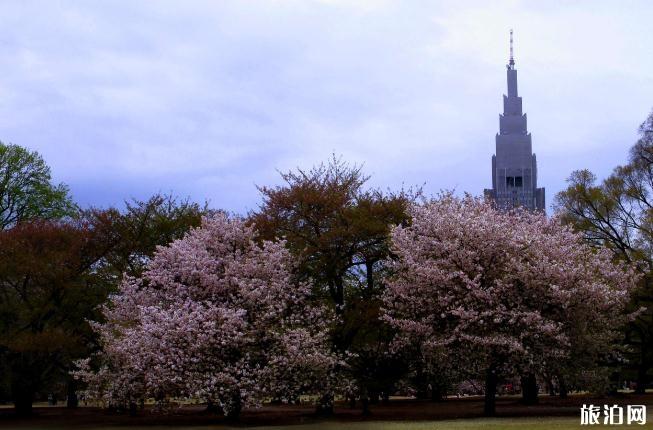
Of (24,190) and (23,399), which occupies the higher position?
(24,190)

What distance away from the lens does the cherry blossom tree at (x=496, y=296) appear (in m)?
33.7

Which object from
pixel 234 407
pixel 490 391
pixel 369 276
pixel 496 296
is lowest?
pixel 234 407

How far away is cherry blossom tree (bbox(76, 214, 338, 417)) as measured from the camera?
111 feet

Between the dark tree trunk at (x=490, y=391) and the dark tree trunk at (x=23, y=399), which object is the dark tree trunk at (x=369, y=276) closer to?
the dark tree trunk at (x=490, y=391)

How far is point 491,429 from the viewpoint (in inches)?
1009

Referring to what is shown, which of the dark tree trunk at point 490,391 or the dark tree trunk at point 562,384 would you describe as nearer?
the dark tree trunk at point 490,391

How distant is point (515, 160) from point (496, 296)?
133360mm

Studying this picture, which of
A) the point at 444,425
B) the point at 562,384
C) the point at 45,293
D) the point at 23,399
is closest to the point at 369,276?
the point at 444,425

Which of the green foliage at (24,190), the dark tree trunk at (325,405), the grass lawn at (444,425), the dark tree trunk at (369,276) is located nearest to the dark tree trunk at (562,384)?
the grass lawn at (444,425)

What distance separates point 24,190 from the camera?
64938 mm

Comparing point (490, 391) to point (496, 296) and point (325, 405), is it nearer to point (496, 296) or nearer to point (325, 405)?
point (496, 296)

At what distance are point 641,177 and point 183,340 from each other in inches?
1487

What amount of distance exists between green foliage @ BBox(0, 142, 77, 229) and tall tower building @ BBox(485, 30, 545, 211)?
358 feet

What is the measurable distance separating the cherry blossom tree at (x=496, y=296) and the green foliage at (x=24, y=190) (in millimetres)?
37549
